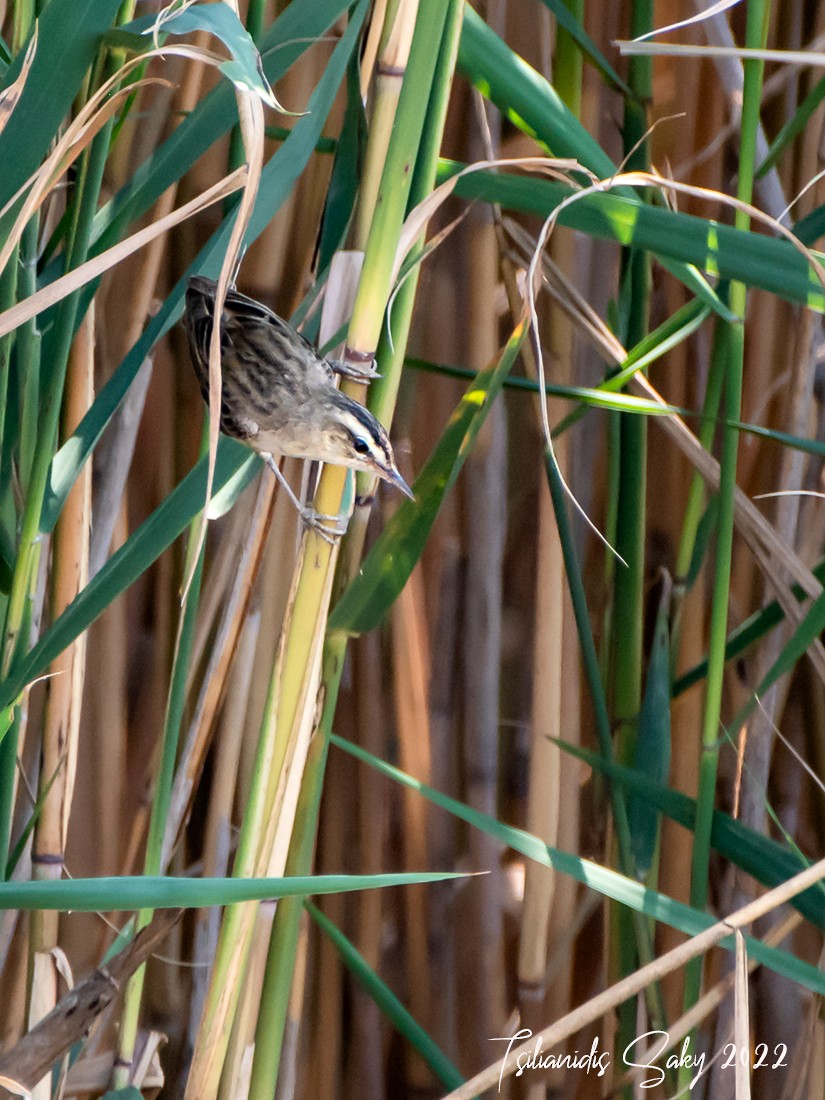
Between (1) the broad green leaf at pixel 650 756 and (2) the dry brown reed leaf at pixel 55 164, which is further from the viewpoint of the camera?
(1) the broad green leaf at pixel 650 756

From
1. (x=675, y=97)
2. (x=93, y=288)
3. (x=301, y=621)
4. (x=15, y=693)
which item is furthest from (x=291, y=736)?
(x=675, y=97)

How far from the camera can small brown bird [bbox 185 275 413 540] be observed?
842mm

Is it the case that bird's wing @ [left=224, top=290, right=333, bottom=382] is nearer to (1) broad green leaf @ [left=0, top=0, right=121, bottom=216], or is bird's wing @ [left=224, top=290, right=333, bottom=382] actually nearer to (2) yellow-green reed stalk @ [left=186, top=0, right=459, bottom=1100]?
(2) yellow-green reed stalk @ [left=186, top=0, right=459, bottom=1100]

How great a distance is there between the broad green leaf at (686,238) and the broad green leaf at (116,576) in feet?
1.07

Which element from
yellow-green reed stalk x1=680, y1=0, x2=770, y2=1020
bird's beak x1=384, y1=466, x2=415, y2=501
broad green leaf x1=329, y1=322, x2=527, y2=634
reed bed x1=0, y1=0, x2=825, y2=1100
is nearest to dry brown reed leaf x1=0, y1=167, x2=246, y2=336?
reed bed x1=0, y1=0, x2=825, y2=1100

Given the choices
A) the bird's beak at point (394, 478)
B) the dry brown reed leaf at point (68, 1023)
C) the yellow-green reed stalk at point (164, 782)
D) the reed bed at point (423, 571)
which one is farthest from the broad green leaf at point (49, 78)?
the dry brown reed leaf at point (68, 1023)

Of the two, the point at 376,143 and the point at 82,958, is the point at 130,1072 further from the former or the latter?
the point at 376,143

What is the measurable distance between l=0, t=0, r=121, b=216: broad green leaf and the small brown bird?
19 centimetres

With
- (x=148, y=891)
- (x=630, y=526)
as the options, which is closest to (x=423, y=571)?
(x=630, y=526)

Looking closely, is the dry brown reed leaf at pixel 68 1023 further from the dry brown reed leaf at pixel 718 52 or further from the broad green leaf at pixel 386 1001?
the dry brown reed leaf at pixel 718 52

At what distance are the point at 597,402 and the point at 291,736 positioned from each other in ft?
1.19

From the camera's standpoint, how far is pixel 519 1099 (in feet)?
4.28

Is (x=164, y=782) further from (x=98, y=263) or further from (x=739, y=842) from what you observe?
(x=739, y=842)

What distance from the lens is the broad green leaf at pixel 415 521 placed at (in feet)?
2.47
